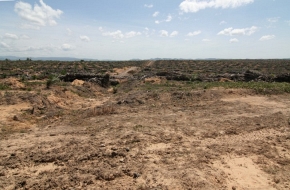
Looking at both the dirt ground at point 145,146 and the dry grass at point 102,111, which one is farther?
the dry grass at point 102,111

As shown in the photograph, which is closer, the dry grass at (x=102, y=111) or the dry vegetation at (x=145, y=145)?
the dry vegetation at (x=145, y=145)

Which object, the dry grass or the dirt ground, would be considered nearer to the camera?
the dirt ground

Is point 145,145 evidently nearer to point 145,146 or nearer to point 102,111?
point 145,146

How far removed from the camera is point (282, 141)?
279 inches

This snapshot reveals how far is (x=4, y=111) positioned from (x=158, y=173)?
792 centimetres

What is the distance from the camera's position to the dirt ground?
4898 mm

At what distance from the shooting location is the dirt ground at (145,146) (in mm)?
4898

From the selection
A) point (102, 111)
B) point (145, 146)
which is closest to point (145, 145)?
point (145, 146)

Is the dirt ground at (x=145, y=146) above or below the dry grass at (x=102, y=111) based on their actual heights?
below

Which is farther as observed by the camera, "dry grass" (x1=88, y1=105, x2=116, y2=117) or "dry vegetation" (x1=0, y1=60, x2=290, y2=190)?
"dry grass" (x1=88, y1=105, x2=116, y2=117)

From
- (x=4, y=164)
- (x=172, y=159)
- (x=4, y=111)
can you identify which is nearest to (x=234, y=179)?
(x=172, y=159)

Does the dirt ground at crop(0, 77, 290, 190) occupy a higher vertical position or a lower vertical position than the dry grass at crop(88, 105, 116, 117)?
lower

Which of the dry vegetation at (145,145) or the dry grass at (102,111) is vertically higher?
the dry grass at (102,111)

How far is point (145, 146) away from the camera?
21.1 feet
